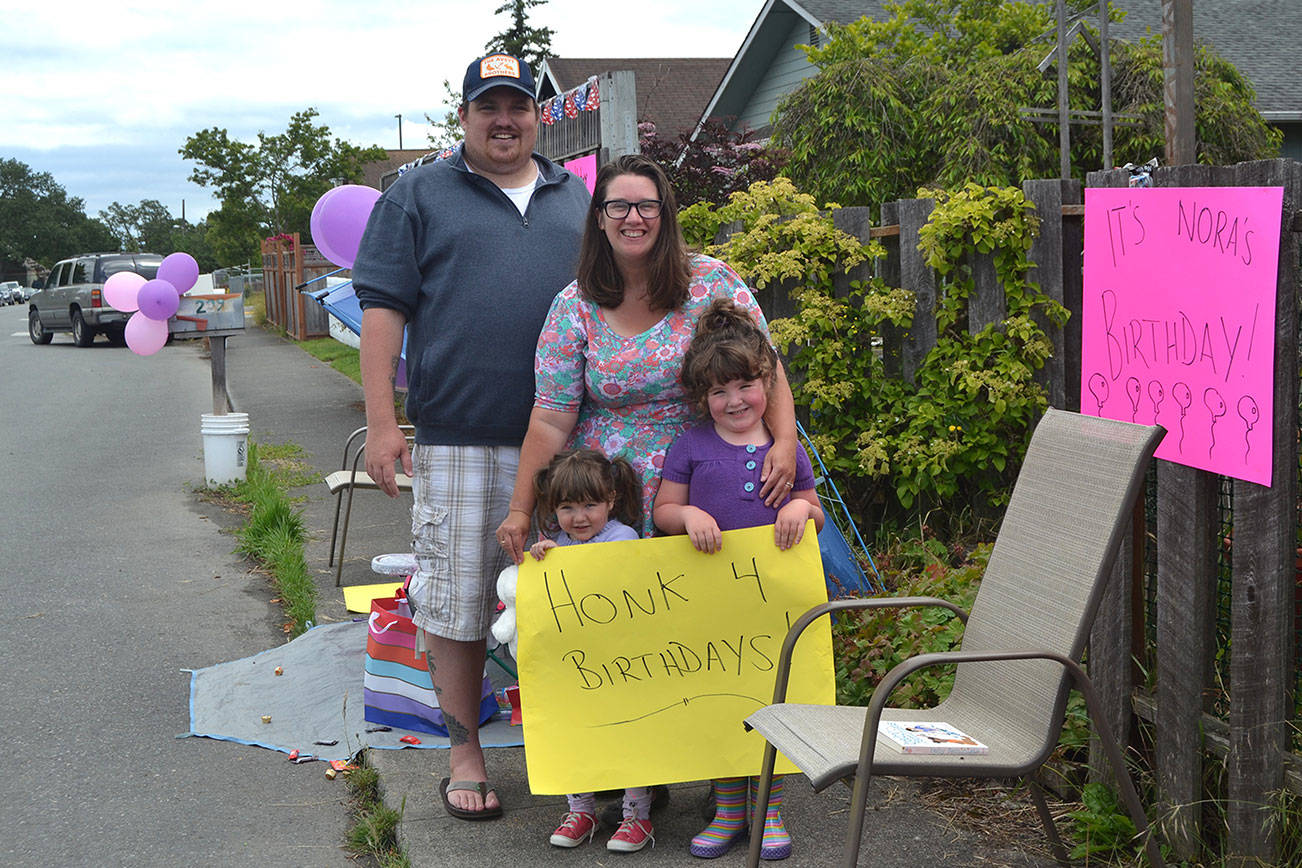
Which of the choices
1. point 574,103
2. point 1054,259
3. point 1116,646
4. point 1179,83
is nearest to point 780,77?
point 574,103

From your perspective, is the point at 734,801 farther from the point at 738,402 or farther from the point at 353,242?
the point at 353,242

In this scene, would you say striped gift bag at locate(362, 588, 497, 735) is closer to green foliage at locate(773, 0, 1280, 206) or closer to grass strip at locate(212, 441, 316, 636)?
grass strip at locate(212, 441, 316, 636)

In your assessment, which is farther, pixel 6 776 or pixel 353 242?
pixel 353 242

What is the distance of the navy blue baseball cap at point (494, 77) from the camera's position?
349 centimetres

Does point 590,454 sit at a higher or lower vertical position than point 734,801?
higher

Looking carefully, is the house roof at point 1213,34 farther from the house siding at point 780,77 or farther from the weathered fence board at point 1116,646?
the weathered fence board at point 1116,646

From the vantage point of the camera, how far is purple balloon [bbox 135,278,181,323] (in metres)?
8.88

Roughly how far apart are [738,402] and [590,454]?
1.36 feet

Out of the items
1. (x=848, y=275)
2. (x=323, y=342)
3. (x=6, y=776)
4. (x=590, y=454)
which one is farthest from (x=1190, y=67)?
(x=323, y=342)

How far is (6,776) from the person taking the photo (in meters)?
4.16

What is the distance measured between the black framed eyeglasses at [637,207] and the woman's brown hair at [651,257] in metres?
0.02

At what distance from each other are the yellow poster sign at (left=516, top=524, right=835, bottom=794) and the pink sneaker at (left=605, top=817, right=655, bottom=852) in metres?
0.16

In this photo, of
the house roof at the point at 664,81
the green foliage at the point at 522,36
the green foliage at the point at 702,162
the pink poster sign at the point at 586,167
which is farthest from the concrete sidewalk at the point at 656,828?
the green foliage at the point at 522,36

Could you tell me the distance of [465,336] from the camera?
3523 mm
